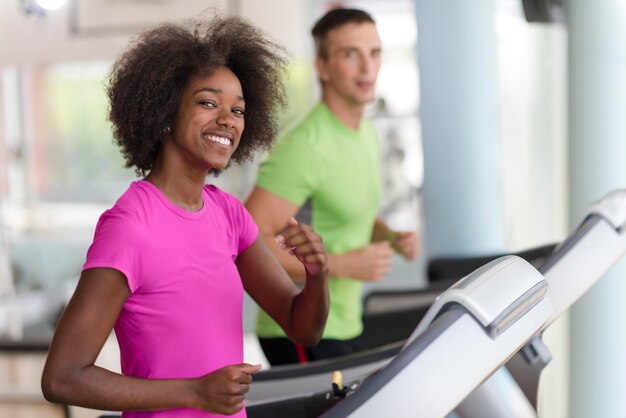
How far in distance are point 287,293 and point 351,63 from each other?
3.74ft

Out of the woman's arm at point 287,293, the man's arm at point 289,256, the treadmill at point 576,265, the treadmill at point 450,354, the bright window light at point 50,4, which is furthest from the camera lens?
the bright window light at point 50,4

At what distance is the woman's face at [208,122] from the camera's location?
53.7 inches

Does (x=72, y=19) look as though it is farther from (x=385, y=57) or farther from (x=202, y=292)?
(x=202, y=292)

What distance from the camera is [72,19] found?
5.12m

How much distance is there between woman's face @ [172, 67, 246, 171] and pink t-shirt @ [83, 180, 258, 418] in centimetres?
7

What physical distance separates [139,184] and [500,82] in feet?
8.90

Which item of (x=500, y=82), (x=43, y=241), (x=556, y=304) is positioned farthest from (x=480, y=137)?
(x=43, y=241)

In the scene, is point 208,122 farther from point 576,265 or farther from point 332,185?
point 332,185

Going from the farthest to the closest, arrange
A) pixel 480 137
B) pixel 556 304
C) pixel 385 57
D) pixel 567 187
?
pixel 385 57
pixel 480 137
pixel 567 187
pixel 556 304

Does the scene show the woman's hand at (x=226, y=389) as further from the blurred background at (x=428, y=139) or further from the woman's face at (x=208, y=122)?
the blurred background at (x=428, y=139)

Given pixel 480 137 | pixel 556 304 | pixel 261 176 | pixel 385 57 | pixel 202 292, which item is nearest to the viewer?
pixel 202 292

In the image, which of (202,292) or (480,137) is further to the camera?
(480,137)

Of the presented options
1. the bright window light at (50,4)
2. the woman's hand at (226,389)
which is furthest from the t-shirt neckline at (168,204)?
the bright window light at (50,4)

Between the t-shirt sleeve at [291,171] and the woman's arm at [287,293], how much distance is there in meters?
0.76
